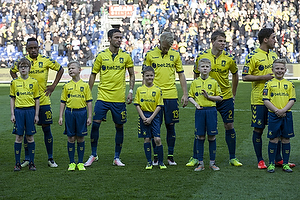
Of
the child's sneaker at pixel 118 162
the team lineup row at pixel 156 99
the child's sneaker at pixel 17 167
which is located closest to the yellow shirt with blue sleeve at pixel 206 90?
the team lineup row at pixel 156 99

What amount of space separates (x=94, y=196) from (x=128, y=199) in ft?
1.36

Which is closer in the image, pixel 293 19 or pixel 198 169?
pixel 198 169

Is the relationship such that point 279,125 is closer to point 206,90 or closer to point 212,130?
point 212,130

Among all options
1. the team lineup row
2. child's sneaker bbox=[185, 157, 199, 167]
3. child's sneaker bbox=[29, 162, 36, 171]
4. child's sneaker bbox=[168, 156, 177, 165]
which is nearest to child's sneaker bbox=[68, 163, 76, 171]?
the team lineup row

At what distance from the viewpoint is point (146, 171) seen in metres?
6.64

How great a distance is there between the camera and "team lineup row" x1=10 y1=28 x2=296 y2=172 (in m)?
6.66

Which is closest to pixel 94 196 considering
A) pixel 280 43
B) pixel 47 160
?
pixel 47 160

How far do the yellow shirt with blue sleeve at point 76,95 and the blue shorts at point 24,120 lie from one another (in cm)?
53

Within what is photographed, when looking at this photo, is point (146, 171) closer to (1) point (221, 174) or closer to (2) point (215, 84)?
(1) point (221, 174)

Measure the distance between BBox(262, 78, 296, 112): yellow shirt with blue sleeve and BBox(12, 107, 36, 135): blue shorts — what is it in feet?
11.0

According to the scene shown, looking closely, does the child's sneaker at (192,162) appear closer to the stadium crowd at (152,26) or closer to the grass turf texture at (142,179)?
the grass turf texture at (142,179)

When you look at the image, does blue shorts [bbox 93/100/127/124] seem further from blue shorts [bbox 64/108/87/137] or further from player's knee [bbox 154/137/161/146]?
player's knee [bbox 154/137/161/146]

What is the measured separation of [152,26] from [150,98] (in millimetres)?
26185

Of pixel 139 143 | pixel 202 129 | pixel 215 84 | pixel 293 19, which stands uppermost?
pixel 293 19
